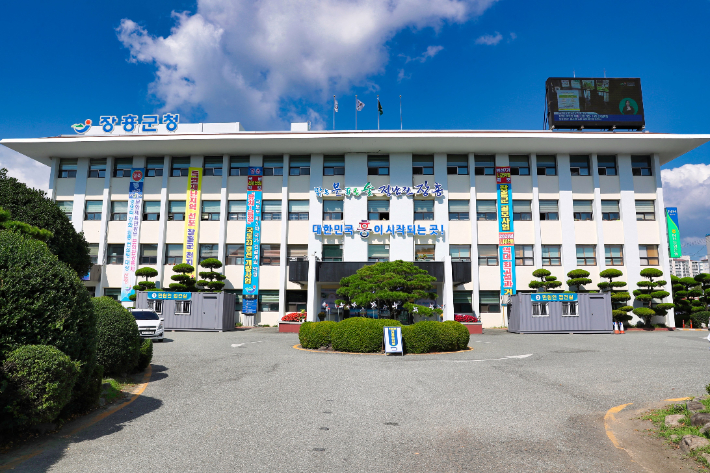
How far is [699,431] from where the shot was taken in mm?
5723

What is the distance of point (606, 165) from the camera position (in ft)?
115

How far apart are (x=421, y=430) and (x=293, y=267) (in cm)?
2360

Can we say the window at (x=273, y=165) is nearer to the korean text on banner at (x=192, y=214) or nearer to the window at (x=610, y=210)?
the korean text on banner at (x=192, y=214)

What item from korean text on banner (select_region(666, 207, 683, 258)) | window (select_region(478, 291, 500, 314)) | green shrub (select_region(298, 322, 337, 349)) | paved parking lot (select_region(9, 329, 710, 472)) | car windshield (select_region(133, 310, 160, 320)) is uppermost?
korean text on banner (select_region(666, 207, 683, 258))

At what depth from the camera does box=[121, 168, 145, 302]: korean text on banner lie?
3388cm

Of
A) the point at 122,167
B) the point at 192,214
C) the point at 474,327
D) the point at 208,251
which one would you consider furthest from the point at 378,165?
the point at 122,167

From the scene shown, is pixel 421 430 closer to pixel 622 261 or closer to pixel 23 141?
pixel 622 261

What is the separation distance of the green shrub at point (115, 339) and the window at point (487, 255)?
27.2 metres

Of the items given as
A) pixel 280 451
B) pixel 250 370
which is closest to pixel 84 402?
pixel 280 451

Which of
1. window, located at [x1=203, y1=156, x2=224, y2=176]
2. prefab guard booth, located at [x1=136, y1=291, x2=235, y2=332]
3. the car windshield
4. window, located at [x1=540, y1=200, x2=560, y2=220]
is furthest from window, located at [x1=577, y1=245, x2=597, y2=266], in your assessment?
the car windshield

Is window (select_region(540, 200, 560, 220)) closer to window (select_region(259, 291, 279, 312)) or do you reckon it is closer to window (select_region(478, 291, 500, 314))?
window (select_region(478, 291, 500, 314))

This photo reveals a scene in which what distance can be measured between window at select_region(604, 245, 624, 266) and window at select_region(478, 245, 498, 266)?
8007 mm

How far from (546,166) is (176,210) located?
94.6ft

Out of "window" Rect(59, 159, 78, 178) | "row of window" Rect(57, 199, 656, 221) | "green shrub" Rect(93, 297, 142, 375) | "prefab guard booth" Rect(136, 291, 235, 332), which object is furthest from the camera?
"window" Rect(59, 159, 78, 178)
